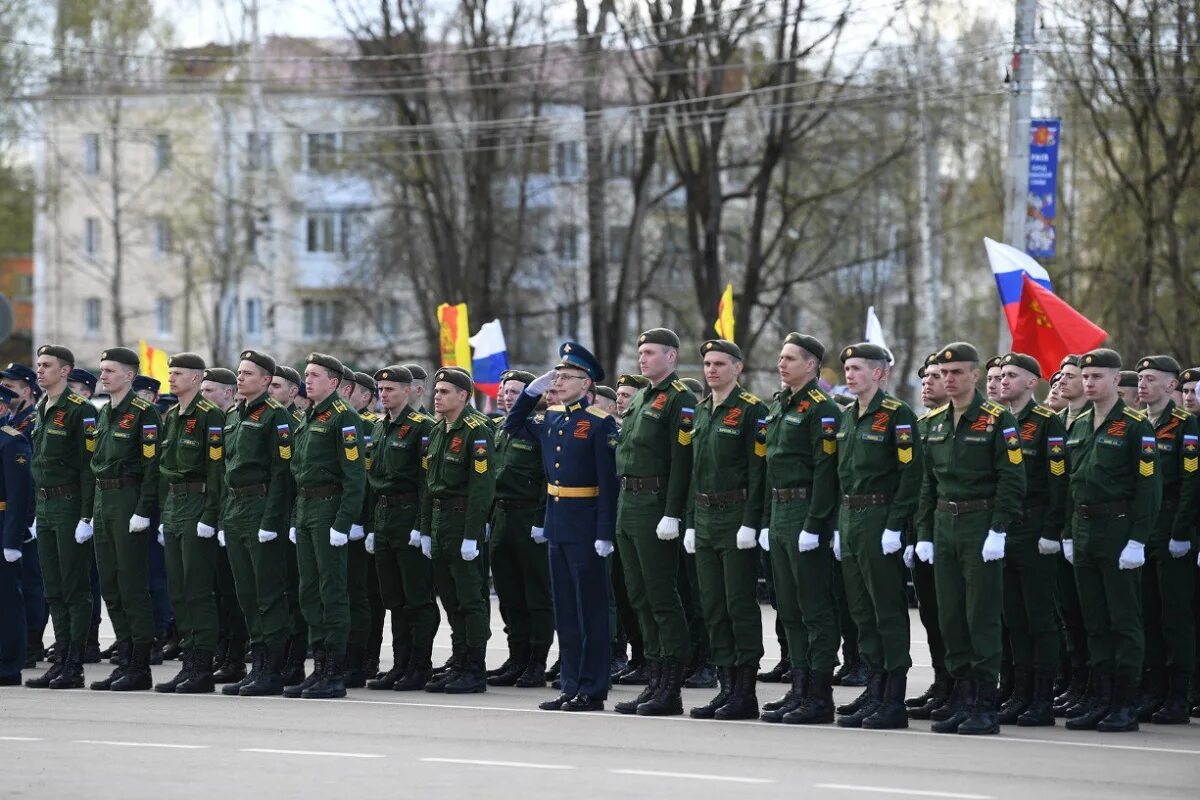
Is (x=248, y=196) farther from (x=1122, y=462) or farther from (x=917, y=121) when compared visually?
(x=1122, y=462)

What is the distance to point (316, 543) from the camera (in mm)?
12875

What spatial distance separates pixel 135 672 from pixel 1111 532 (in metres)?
6.47

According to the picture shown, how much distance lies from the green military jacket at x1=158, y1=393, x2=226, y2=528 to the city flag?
7297 mm

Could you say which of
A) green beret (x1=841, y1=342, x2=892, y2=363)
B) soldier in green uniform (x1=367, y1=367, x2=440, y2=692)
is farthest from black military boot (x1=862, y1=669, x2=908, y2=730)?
soldier in green uniform (x1=367, y1=367, x2=440, y2=692)

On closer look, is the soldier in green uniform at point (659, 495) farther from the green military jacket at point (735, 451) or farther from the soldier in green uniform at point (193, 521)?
the soldier in green uniform at point (193, 521)

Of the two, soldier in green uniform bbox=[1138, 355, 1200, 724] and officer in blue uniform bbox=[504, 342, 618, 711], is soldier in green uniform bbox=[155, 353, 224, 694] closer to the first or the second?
officer in blue uniform bbox=[504, 342, 618, 711]

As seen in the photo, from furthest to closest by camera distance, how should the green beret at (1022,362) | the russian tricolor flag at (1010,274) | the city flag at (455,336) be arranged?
the city flag at (455,336)
the russian tricolor flag at (1010,274)
the green beret at (1022,362)

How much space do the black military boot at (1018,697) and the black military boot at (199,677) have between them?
5194mm

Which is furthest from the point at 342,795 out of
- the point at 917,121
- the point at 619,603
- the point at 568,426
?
the point at 917,121

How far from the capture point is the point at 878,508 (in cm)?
1124

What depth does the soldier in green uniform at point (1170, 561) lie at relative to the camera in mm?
11859

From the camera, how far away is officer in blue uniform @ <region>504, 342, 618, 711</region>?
39.9 ft

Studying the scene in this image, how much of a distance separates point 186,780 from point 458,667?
4.29 m

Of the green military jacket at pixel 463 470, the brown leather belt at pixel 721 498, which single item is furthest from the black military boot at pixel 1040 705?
the green military jacket at pixel 463 470
